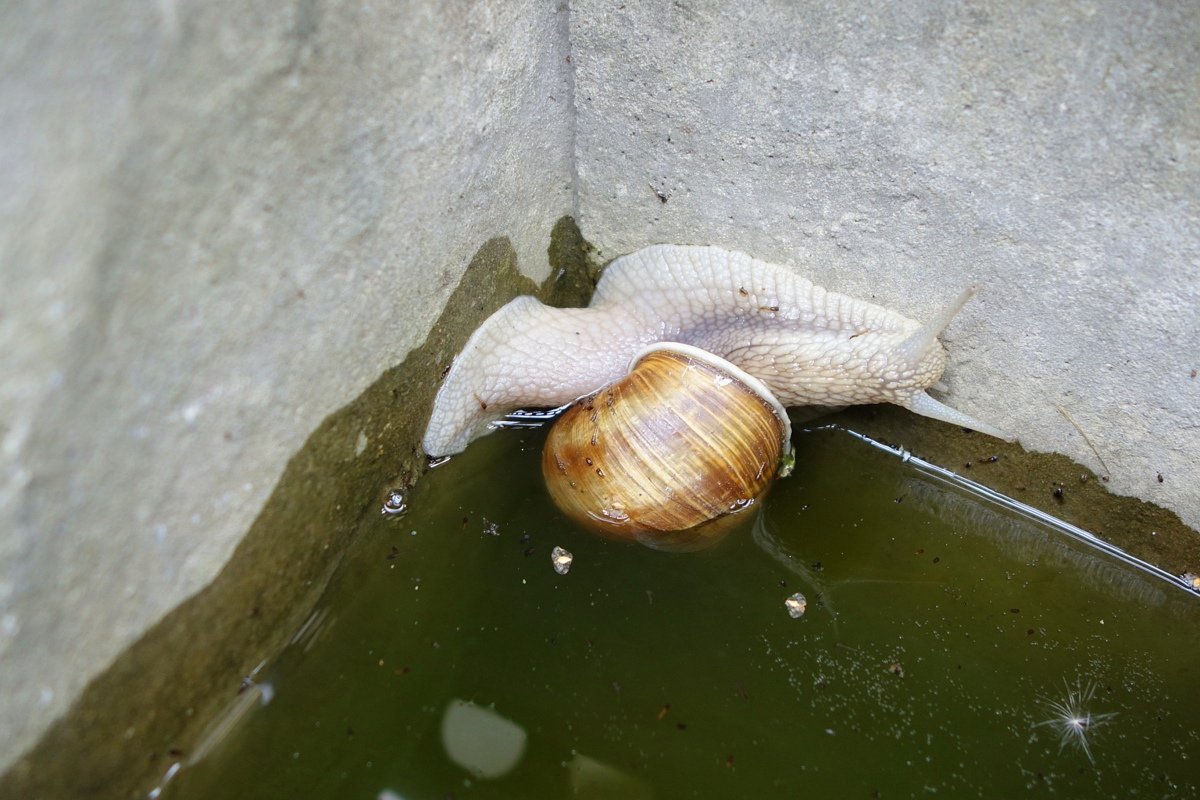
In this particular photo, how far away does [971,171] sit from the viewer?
193 centimetres

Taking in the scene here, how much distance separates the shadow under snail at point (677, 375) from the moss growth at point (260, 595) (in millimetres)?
110

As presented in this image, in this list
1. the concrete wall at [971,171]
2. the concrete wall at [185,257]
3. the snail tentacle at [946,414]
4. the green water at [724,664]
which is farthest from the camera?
the snail tentacle at [946,414]

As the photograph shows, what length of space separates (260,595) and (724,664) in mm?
973

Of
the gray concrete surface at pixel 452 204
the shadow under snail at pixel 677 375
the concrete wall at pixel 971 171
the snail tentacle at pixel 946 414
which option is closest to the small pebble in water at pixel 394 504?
the shadow under snail at pixel 677 375

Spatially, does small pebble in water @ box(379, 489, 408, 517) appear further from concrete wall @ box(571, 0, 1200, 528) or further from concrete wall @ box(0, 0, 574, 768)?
concrete wall @ box(571, 0, 1200, 528)

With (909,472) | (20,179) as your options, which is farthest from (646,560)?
(20,179)

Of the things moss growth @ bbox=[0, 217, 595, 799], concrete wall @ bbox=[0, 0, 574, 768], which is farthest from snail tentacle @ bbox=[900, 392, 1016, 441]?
concrete wall @ bbox=[0, 0, 574, 768]

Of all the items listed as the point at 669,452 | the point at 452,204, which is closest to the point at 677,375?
the point at 669,452

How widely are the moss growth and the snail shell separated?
361 mm

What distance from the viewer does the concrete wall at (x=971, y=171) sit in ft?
5.68

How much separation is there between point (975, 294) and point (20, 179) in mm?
1824

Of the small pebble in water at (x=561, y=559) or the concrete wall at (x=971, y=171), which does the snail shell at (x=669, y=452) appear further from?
the concrete wall at (x=971, y=171)

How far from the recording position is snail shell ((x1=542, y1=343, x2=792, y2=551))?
2.05 meters

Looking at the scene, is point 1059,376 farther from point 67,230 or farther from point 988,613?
point 67,230
